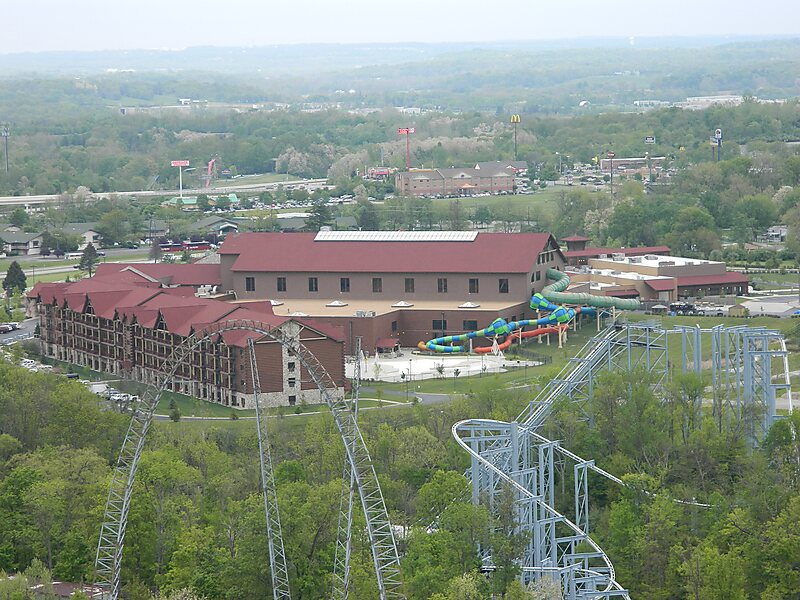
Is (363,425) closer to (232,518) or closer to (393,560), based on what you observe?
(232,518)

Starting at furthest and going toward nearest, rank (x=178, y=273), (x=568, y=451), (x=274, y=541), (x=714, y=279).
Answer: (x=714, y=279) → (x=178, y=273) → (x=568, y=451) → (x=274, y=541)

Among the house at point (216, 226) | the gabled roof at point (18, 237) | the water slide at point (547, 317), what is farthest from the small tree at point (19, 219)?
the water slide at point (547, 317)

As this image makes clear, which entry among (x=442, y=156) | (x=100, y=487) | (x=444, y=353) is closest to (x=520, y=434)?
(x=100, y=487)

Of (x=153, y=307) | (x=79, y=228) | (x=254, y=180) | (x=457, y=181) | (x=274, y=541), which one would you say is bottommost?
(x=254, y=180)

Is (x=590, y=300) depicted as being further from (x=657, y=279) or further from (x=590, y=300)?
(x=657, y=279)

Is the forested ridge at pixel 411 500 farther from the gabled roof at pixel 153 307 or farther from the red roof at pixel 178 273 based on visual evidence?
the red roof at pixel 178 273

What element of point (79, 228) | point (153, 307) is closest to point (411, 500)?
point (153, 307)
